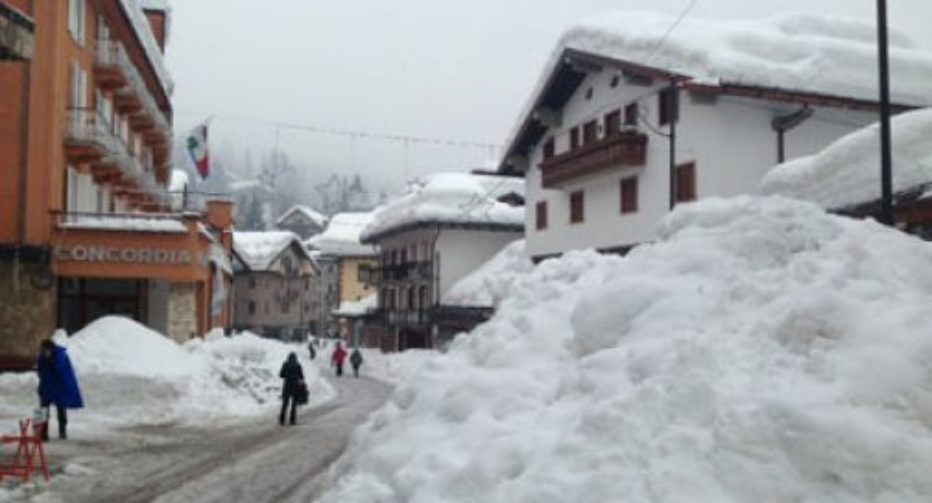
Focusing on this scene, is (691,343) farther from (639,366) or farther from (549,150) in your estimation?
(549,150)

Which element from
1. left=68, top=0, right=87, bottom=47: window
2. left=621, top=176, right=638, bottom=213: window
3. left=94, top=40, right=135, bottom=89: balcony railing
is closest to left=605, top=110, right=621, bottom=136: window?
left=621, top=176, right=638, bottom=213: window

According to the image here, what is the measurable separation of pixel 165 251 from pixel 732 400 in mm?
25077

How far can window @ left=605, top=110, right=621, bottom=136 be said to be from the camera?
32.1 meters

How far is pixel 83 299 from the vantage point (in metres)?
30.6

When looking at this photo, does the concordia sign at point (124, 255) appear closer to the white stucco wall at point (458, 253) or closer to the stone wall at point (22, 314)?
the stone wall at point (22, 314)

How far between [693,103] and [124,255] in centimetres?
1625

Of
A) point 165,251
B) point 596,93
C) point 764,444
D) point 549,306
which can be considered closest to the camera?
point 764,444

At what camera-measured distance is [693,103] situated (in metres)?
27.6

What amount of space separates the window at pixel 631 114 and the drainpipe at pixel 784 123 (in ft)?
14.7

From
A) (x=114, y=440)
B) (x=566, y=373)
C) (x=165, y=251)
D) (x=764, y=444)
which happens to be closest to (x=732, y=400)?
(x=764, y=444)

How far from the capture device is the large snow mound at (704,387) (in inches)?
229

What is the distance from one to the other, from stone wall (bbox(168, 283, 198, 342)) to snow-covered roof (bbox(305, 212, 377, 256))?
5760 centimetres

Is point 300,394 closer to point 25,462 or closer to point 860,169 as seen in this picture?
point 25,462

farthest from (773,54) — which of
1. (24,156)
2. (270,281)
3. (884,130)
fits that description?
(270,281)
